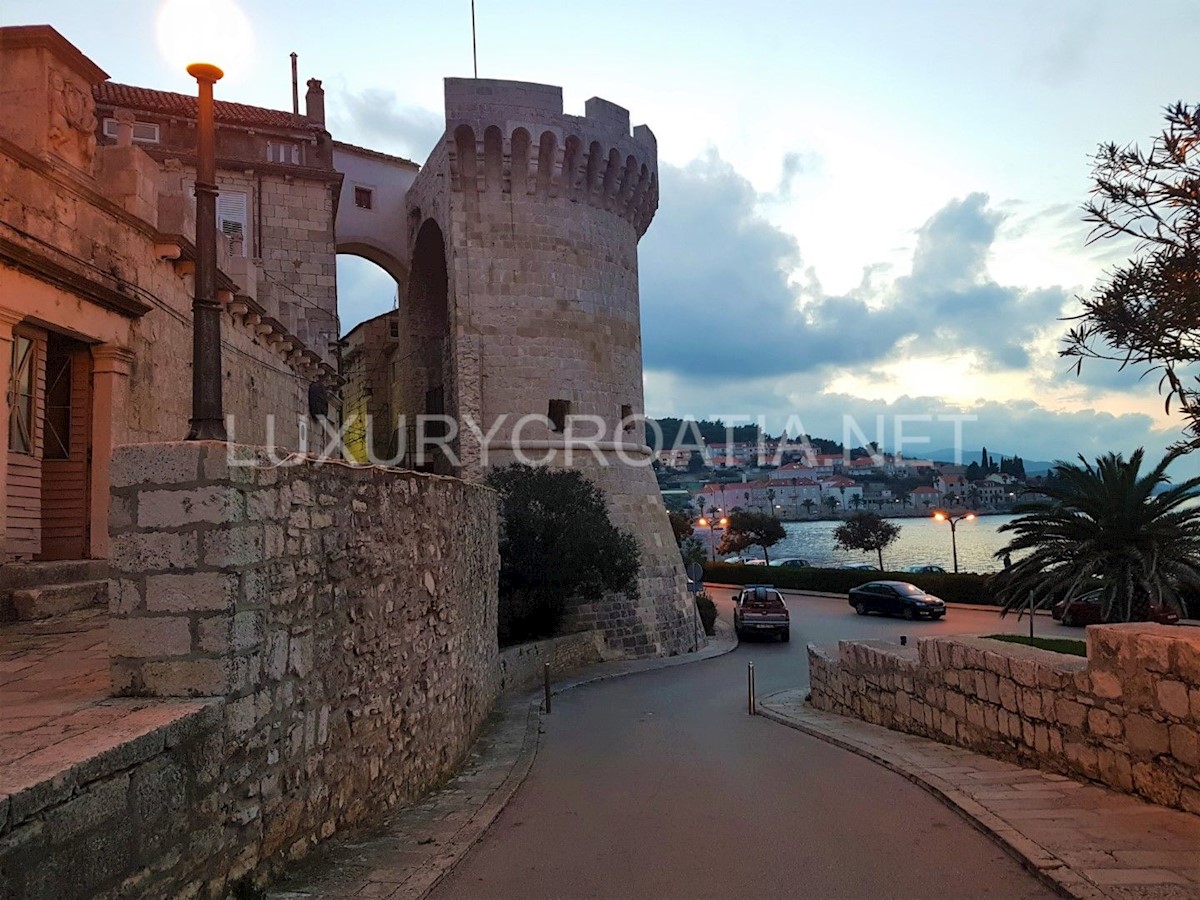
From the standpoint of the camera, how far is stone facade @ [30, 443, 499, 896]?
401cm

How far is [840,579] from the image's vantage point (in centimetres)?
3753

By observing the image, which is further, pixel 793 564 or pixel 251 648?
pixel 793 564

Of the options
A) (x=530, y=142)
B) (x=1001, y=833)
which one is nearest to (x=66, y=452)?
(x=1001, y=833)

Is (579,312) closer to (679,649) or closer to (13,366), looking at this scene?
(679,649)

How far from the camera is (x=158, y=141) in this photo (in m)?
21.5

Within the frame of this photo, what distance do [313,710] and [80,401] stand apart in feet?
20.2

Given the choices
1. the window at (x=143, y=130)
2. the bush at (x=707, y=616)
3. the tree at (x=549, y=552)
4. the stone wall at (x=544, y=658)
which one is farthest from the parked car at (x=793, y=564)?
the window at (x=143, y=130)

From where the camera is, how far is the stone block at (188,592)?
4273 mm

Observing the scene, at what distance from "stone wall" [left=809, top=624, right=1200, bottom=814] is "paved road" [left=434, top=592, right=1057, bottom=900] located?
3.15ft

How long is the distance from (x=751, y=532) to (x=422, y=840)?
2035 inches

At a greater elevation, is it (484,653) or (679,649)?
(484,653)

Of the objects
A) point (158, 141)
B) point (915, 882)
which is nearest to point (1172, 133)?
point (915, 882)

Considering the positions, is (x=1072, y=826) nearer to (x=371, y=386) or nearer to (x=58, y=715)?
(x=58, y=715)

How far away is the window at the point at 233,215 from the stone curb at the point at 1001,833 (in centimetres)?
1737
